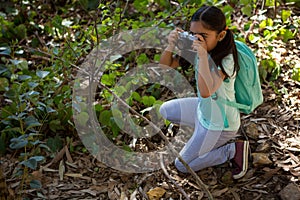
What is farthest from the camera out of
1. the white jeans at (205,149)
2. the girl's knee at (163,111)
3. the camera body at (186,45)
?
the girl's knee at (163,111)

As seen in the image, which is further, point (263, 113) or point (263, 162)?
point (263, 113)

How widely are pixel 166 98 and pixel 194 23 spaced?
79 centimetres

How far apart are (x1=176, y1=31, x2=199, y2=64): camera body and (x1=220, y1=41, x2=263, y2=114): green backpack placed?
218 mm

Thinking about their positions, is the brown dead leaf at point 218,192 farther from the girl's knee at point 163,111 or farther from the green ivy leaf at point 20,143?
the green ivy leaf at point 20,143

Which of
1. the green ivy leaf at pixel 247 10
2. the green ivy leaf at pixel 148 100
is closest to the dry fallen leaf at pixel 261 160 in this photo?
the green ivy leaf at pixel 148 100

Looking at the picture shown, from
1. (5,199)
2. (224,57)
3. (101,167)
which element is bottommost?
(101,167)

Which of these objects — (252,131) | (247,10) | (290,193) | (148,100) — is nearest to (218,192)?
(290,193)

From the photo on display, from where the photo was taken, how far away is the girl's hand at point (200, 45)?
1.96 meters

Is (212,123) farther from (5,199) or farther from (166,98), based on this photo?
(5,199)

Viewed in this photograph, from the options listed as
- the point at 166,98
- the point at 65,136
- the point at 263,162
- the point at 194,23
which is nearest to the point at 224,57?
the point at 194,23

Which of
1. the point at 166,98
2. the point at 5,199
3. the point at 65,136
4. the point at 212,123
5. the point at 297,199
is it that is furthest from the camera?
the point at 166,98

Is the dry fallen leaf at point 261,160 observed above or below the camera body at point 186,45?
below

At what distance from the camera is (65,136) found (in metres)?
2.48

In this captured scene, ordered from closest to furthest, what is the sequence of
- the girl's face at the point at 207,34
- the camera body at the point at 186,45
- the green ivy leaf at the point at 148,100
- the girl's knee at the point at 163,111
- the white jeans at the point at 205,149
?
the girl's face at the point at 207,34
the camera body at the point at 186,45
the white jeans at the point at 205,149
the girl's knee at the point at 163,111
the green ivy leaf at the point at 148,100
